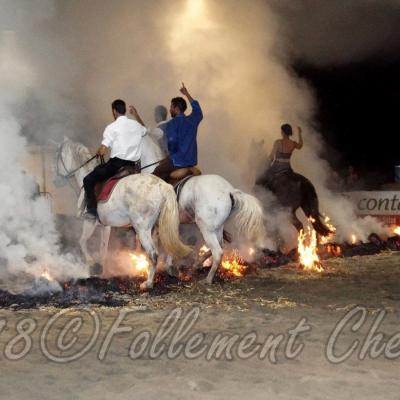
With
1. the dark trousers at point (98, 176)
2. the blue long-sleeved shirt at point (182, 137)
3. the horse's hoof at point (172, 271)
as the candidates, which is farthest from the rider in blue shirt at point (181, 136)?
the horse's hoof at point (172, 271)

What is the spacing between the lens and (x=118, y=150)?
9.32m

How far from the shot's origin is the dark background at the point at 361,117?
75.2 ft

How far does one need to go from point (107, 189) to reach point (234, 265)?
9.95ft

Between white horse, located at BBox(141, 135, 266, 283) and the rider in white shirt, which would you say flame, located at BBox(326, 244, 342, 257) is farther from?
the rider in white shirt

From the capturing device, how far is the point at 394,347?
5.85m

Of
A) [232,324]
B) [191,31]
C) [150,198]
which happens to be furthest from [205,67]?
[232,324]

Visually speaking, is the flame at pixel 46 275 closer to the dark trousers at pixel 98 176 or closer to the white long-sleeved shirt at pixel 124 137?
the dark trousers at pixel 98 176

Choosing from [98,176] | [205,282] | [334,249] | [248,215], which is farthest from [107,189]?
[334,249]

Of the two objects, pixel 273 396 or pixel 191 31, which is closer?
pixel 273 396

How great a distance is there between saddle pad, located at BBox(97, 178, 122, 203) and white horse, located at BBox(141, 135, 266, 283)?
3.74ft

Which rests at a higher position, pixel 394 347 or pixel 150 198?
pixel 150 198

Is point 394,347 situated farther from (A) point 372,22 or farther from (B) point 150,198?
(A) point 372,22

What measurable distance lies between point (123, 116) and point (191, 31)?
→ 8530 mm

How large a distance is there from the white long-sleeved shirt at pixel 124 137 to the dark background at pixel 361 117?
14510 mm
